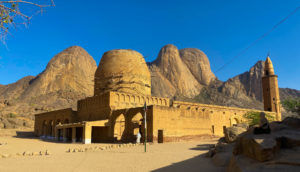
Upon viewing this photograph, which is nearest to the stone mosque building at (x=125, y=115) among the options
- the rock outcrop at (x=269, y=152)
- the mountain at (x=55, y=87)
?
the rock outcrop at (x=269, y=152)

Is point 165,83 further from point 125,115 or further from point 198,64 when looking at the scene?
point 125,115

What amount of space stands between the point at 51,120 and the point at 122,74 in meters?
13.6

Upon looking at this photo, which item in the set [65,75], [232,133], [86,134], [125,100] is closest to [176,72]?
[65,75]

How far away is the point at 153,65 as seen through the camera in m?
95.4

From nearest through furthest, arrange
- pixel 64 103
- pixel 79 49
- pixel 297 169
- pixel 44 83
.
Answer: pixel 297 169
pixel 64 103
pixel 44 83
pixel 79 49

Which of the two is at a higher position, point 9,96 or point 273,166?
point 9,96

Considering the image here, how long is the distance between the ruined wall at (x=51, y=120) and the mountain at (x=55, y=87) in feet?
66.9

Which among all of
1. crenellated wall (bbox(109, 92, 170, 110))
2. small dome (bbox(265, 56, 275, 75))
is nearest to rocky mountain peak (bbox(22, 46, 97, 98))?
crenellated wall (bbox(109, 92, 170, 110))

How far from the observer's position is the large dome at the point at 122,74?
33.2m

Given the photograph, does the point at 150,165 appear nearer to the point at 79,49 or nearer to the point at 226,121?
the point at 226,121

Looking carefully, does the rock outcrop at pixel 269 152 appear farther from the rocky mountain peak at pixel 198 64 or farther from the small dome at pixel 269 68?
the rocky mountain peak at pixel 198 64

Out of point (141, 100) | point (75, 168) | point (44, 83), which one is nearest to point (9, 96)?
point (44, 83)

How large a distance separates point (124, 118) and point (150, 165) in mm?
16388

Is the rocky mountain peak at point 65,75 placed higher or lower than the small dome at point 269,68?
higher
